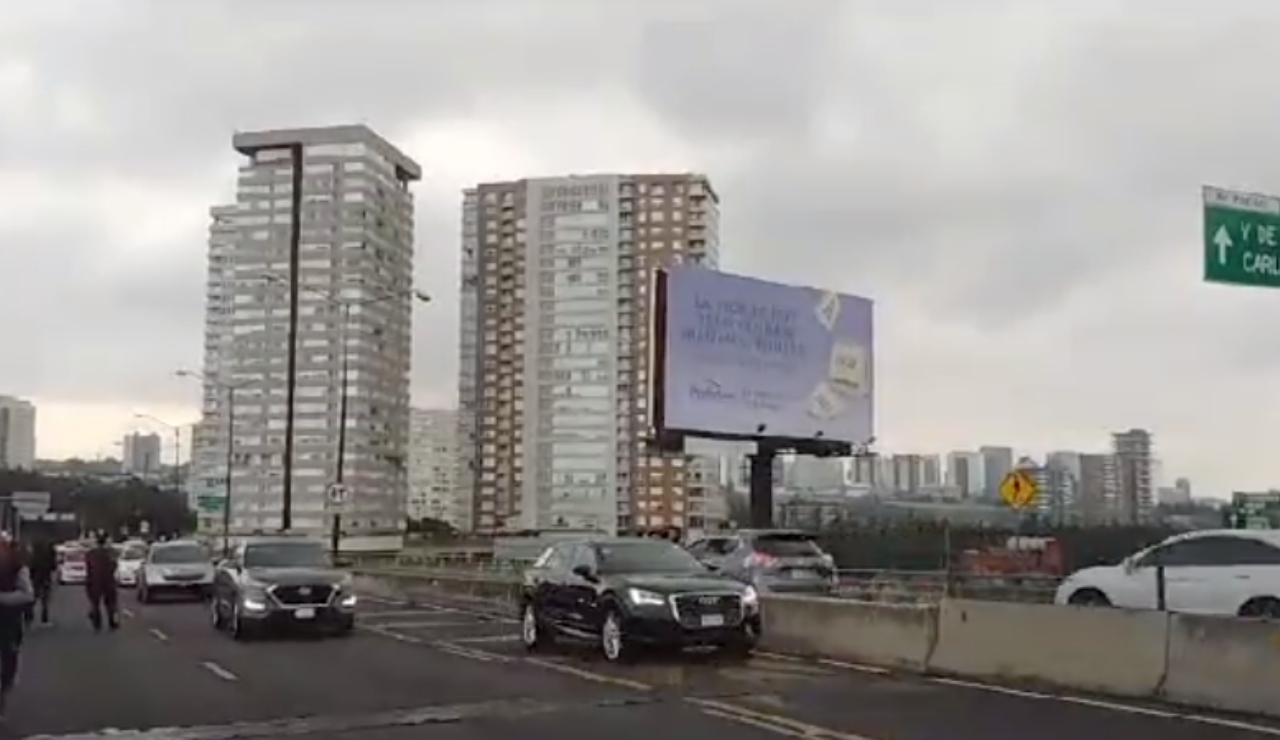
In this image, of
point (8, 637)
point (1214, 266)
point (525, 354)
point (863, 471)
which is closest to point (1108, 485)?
point (863, 471)

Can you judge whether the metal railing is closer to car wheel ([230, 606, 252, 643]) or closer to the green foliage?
car wheel ([230, 606, 252, 643])

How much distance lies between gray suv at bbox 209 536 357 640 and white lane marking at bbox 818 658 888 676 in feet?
30.5

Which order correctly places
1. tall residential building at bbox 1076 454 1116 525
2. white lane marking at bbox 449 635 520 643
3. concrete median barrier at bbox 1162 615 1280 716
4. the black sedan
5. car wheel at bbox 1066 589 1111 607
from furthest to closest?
tall residential building at bbox 1076 454 1116 525 < white lane marking at bbox 449 635 520 643 < car wheel at bbox 1066 589 1111 607 < the black sedan < concrete median barrier at bbox 1162 615 1280 716

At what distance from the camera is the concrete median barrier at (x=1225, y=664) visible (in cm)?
1323

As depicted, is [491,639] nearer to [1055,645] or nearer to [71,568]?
[1055,645]

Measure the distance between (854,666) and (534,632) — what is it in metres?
5.10

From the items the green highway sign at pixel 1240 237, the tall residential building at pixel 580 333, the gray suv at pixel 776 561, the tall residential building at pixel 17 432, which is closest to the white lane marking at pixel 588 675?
the green highway sign at pixel 1240 237

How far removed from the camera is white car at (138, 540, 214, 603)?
1585 inches

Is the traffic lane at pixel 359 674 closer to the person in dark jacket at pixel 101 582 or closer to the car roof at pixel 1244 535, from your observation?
the person in dark jacket at pixel 101 582

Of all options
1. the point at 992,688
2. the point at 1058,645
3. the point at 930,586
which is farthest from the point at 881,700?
the point at 930,586

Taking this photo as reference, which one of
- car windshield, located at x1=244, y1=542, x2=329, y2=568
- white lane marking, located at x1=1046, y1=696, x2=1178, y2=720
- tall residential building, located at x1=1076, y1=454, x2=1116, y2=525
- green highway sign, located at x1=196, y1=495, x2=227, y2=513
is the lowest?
white lane marking, located at x1=1046, y1=696, x2=1178, y2=720

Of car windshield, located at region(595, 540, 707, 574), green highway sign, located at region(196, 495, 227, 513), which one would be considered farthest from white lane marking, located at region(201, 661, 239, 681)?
green highway sign, located at region(196, 495, 227, 513)

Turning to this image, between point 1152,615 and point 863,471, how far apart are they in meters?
51.1

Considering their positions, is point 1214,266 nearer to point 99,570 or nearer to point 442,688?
point 442,688
